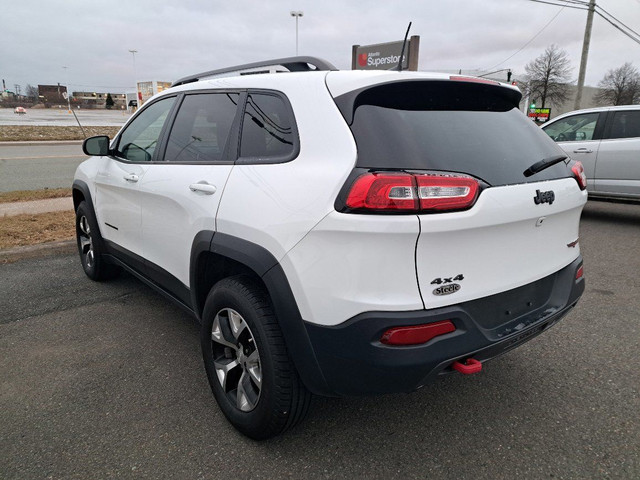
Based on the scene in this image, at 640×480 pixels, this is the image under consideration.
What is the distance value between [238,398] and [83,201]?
121 inches

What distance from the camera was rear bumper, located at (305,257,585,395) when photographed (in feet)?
5.79

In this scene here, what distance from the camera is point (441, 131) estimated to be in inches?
77.9

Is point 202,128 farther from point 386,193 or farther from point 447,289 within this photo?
point 447,289

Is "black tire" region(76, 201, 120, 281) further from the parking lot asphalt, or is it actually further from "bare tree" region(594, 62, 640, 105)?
"bare tree" region(594, 62, 640, 105)

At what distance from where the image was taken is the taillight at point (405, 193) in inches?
68.1

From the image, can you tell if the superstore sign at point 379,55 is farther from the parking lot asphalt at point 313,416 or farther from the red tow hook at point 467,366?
the red tow hook at point 467,366

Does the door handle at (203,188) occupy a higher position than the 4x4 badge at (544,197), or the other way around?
the 4x4 badge at (544,197)

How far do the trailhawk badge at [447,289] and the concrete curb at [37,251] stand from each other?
5.13 m

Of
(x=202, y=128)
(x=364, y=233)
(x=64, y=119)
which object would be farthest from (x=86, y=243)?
(x=64, y=119)

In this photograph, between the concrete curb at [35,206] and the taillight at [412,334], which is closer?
the taillight at [412,334]

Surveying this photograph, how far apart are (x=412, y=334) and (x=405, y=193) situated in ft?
1.78

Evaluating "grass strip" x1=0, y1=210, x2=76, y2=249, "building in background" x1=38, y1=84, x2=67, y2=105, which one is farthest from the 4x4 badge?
"building in background" x1=38, y1=84, x2=67, y2=105

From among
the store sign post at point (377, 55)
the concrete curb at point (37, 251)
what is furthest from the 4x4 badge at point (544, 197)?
the store sign post at point (377, 55)

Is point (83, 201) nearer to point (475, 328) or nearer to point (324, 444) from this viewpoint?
point (324, 444)
